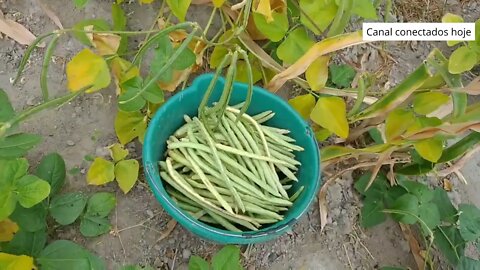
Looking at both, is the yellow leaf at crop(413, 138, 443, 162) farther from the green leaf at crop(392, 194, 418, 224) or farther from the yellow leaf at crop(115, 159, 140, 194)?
the yellow leaf at crop(115, 159, 140, 194)

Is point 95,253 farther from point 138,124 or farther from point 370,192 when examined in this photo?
point 370,192

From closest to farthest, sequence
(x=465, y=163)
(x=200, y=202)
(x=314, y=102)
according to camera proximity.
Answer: (x=200, y=202) < (x=314, y=102) < (x=465, y=163)

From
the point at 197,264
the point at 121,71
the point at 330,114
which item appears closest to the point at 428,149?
the point at 330,114

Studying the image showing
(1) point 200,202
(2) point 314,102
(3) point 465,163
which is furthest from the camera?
(3) point 465,163

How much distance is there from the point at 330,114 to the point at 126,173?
361mm

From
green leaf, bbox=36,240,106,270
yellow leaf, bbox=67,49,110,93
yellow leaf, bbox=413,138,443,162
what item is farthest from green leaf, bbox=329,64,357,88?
green leaf, bbox=36,240,106,270

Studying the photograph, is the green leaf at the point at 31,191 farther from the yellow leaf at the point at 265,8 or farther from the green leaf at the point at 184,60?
the yellow leaf at the point at 265,8

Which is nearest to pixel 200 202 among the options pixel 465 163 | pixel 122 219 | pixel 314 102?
pixel 122 219

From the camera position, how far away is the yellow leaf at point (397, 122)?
45.3 inches

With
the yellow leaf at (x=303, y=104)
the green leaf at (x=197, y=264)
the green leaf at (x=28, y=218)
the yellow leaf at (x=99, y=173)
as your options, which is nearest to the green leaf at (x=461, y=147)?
the yellow leaf at (x=303, y=104)

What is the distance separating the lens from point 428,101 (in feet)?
3.71

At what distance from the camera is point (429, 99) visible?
113cm

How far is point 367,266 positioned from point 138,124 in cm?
49

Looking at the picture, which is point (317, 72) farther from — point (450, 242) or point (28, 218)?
point (28, 218)
